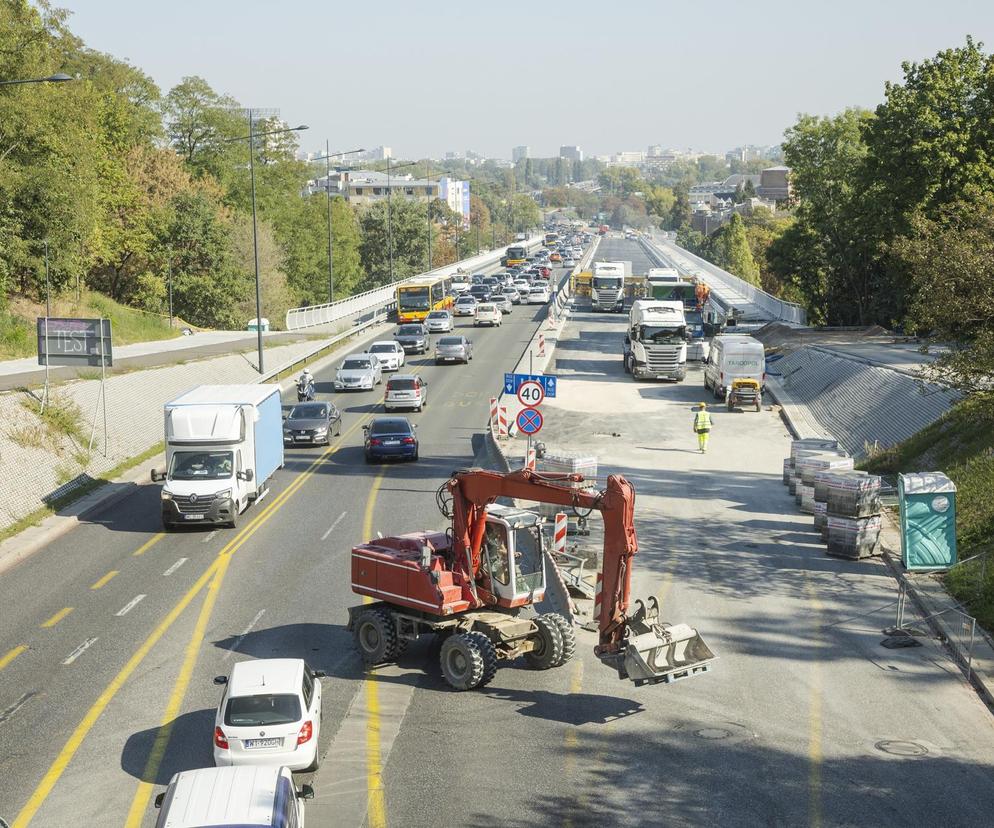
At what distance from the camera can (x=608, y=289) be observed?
86625mm

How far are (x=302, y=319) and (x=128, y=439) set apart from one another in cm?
3666

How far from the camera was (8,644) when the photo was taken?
68.3 ft

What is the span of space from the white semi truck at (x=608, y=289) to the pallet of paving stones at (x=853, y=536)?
199 feet

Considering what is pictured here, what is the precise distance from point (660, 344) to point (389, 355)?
13.4 m

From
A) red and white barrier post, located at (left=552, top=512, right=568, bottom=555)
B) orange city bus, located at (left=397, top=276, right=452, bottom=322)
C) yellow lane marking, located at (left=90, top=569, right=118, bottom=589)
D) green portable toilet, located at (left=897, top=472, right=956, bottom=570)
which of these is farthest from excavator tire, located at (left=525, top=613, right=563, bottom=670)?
orange city bus, located at (left=397, top=276, right=452, bottom=322)

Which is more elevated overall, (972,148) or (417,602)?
(972,148)

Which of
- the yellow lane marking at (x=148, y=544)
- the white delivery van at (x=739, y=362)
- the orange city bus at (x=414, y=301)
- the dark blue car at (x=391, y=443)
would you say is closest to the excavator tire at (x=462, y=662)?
the yellow lane marking at (x=148, y=544)

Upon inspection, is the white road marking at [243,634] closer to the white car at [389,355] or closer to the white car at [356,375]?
the white car at [356,375]

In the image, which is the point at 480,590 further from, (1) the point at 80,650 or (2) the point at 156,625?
(1) the point at 80,650

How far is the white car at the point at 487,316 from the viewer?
78062 mm

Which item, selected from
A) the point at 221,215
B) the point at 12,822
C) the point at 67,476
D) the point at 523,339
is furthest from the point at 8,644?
the point at 221,215

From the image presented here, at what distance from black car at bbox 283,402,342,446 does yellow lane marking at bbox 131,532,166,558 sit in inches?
469

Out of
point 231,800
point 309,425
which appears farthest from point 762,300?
point 231,800

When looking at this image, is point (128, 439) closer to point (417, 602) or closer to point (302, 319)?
point (417, 602)
